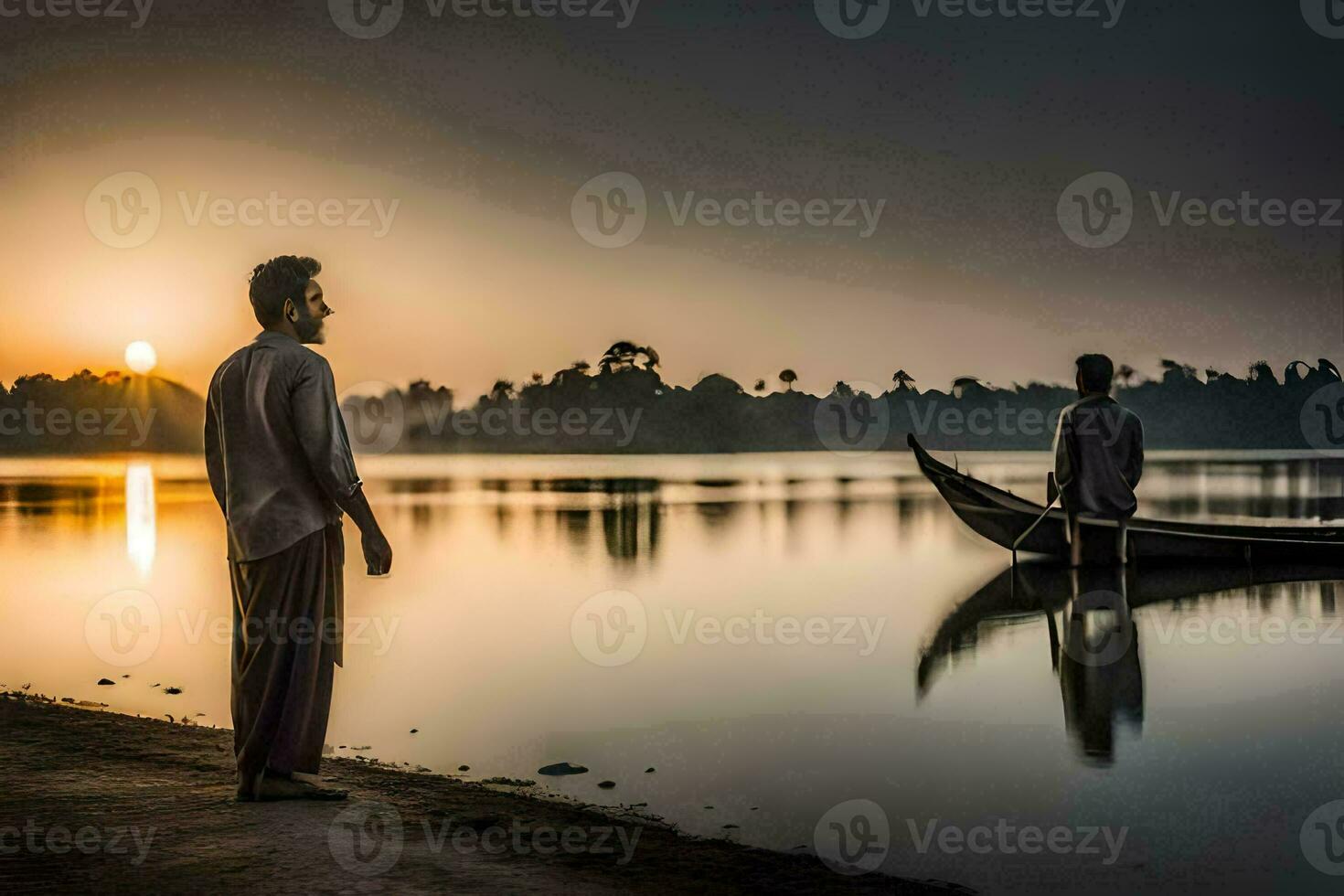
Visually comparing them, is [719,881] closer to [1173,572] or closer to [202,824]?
[202,824]

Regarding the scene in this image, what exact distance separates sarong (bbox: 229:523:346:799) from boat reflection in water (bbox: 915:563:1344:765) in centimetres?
483

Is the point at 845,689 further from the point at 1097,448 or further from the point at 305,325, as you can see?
the point at 305,325

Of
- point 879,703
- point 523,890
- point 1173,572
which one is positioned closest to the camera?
point 523,890

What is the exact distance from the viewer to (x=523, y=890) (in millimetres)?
4266

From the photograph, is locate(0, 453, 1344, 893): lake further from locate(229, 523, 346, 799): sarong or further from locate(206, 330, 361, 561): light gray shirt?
locate(206, 330, 361, 561): light gray shirt

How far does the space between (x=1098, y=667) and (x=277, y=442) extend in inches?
318

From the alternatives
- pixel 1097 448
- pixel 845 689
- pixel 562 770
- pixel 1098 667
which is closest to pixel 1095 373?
pixel 1097 448

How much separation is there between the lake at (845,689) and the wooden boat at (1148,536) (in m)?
0.45

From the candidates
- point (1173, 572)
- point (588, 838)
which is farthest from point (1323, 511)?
point (588, 838)

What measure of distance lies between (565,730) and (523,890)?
415 cm

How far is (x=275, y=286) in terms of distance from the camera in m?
4.97

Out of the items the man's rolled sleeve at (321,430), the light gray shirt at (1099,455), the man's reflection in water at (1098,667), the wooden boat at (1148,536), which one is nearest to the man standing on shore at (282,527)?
the man's rolled sleeve at (321,430)

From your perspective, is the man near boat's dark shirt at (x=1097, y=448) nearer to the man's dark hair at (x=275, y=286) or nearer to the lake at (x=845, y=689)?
the lake at (x=845, y=689)

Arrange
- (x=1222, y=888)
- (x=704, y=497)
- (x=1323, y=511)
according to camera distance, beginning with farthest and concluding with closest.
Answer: (x=704, y=497) < (x=1323, y=511) < (x=1222, y=888)
